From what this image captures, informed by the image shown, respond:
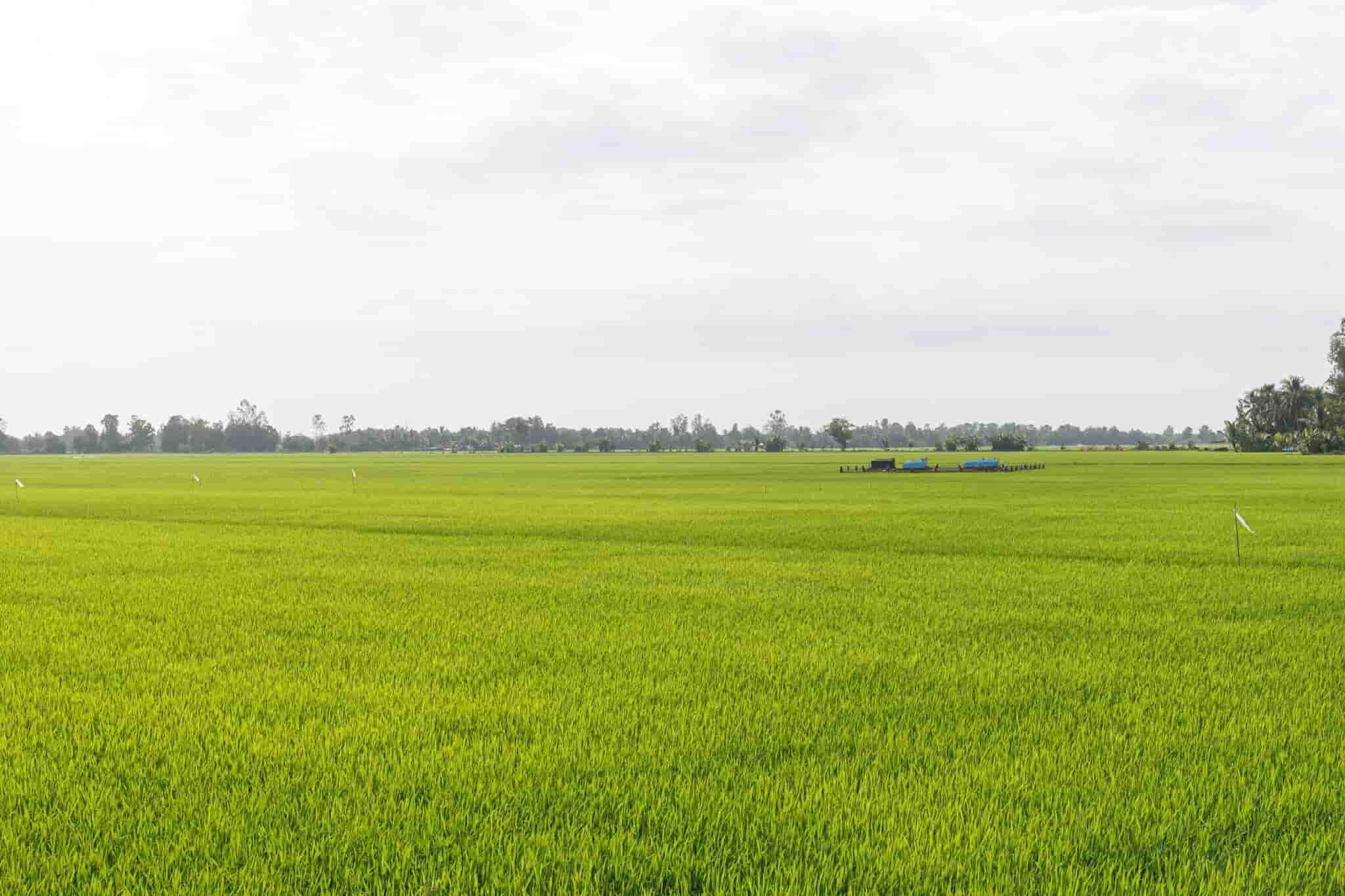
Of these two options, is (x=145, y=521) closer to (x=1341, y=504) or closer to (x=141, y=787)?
(x=141, y=787)

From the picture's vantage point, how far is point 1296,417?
172625 millimetres

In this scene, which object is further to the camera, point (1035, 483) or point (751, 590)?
point (1035, 483)

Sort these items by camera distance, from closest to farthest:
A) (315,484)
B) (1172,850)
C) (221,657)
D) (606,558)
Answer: (1172,850) → (221,657) → (606,558) → (315,484)

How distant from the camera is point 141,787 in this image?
23.3ft

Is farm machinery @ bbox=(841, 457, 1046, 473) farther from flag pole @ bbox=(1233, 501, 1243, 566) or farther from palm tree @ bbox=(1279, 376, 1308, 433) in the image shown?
palm tree @ bbox=(1279, 376, 1308, 433)

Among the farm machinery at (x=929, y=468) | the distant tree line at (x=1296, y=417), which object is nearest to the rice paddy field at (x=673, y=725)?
the farm machinery at (x=929, y=468)

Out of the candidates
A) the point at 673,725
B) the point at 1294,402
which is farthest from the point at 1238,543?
the point at 1294,402

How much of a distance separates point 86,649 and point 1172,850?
12214 mm

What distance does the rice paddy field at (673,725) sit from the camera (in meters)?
5.94

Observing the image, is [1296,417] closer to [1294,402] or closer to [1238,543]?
[1294,402]

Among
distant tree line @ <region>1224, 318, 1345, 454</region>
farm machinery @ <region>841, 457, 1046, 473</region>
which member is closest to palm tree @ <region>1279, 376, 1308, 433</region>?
distant tree line @ <region>1224, 318, 1345, 454</region>

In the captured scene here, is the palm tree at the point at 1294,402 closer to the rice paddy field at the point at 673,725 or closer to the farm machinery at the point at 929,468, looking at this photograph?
the farm machinery at the point at 929,468

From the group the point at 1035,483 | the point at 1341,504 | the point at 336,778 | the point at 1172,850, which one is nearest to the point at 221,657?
the point at 336,778

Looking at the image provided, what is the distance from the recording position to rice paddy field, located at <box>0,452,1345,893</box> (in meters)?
5.94
